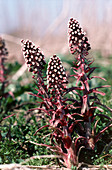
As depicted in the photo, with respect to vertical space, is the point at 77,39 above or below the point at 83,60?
above

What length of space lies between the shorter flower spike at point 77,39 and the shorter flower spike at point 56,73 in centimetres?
22

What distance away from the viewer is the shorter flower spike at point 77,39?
1795mm

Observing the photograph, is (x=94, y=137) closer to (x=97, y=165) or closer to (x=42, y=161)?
(x=97, y=165)

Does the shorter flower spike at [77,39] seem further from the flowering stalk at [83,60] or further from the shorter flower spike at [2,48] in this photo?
the shorter flower spike at [2,48]

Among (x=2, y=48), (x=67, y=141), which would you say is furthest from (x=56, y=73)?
(x=2, y=48)

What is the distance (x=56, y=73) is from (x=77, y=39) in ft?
1.20

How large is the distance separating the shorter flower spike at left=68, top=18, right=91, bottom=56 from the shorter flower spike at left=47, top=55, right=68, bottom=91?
0.22 m

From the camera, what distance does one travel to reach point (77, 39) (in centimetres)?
183

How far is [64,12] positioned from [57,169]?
7.48 metres

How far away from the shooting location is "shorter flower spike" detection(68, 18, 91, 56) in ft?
5.89

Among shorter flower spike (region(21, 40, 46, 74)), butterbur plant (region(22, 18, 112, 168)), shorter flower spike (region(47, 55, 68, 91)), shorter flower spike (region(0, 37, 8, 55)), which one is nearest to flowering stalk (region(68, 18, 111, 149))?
butterbur plant (region(22, 18, 112, 168))

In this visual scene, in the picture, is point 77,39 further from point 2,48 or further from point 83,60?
point 2,48

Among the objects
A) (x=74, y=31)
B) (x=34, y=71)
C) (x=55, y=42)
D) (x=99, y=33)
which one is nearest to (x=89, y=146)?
(x=34, y=71)

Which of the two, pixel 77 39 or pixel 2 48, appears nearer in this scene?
pixel 77 39
